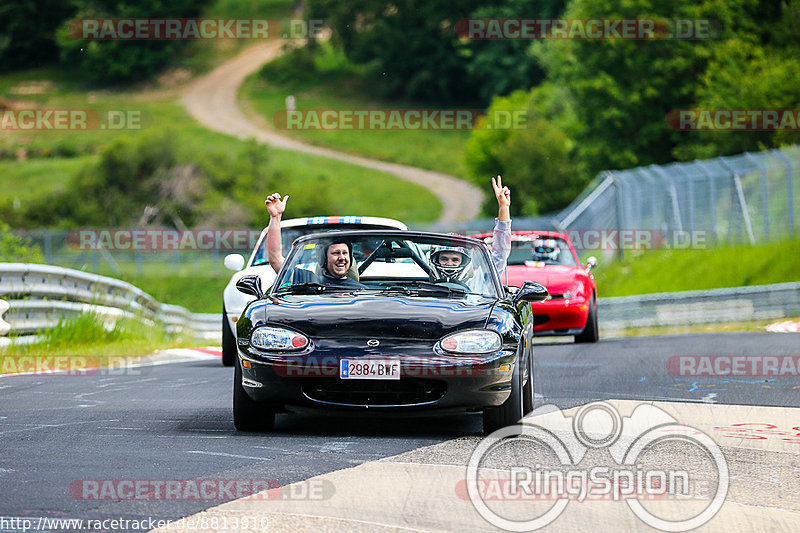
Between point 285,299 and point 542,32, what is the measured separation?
282 feet

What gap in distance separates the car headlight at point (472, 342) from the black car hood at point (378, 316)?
0.12 ft

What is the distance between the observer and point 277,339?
8047 millimetres

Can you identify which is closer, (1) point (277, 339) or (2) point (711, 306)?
(1) point (277, 339)

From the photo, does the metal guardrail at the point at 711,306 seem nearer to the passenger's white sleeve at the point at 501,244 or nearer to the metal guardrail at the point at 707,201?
the metal guardrail at the point at 707,201

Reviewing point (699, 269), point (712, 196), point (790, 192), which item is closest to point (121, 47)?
point (712, 196)

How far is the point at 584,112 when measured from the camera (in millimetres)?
59406

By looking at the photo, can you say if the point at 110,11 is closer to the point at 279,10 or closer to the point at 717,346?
the point at 279,10

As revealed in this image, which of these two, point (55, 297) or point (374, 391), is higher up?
point (374, 391)

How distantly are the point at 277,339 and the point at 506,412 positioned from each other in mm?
1423

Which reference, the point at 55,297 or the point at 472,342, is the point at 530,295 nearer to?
the point at 472,342

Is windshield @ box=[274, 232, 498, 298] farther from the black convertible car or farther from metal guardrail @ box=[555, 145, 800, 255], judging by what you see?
metal guardrail @ box=[555, 145, 800, 255]

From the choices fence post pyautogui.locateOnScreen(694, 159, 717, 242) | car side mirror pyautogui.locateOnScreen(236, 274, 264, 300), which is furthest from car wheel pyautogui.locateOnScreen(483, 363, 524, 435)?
fence post pyautogui.locateOnScreen(694, 159, 717, 242)

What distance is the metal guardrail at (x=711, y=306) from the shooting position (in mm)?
23422

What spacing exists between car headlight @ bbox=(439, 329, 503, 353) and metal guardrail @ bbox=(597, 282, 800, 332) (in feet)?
52.8
